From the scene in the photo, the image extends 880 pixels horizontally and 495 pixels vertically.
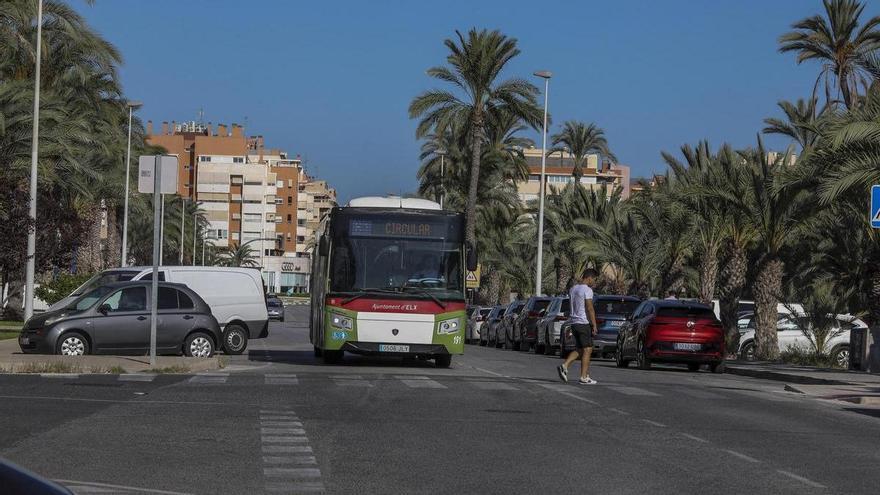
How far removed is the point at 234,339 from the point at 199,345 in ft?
17.9

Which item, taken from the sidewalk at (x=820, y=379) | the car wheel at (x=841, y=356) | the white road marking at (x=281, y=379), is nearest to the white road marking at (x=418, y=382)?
the white road marking at (x=281, y=379)

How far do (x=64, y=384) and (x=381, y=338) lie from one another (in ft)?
26.0

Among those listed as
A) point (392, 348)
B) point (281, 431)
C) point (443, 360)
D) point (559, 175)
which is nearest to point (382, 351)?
point (392, 348)

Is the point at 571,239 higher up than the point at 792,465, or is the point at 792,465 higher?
the point at 571,239

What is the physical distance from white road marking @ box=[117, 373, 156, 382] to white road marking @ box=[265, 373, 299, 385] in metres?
1.77

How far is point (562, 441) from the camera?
13523 mm

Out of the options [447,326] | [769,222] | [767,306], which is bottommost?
[447,326]

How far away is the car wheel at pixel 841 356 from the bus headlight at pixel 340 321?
1568cm

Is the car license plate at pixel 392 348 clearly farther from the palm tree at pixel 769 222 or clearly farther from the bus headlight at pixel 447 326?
the palm tree at pixel 769 222

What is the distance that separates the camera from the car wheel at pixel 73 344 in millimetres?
26828

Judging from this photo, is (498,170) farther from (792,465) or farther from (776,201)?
(792,465)

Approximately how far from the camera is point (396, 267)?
26438mm

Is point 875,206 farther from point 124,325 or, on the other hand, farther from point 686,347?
point 124,325

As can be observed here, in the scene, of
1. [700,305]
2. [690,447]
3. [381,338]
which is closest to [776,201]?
[700,305]
